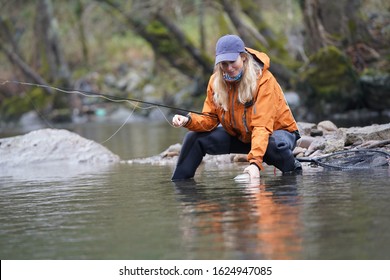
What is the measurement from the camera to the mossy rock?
19641 millimetres

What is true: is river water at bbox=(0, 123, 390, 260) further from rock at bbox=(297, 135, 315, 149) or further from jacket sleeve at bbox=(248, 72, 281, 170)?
rock at bbox=(297, 135, 315, 149)

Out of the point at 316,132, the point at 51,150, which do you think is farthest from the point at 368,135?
the point at 51,150

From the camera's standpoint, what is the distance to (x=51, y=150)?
1198cm

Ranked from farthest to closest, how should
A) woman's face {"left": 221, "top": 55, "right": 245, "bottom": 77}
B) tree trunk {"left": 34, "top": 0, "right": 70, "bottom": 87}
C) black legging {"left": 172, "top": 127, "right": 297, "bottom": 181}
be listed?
1. tree trunk {"left": 34, "top": 0, "right": 70, "bottom": 87}
2. black legging {"left": 172, "top": 127, "right": 297, "bottom": 181}
3. woman's face {"left": 221, "top": 55, "right": 245, "bottom": 77}

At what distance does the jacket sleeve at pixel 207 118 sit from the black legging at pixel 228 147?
8cm

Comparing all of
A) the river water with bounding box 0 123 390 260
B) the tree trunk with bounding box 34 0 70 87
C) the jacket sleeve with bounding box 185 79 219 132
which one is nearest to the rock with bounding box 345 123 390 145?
the river water with bounding box 0 123 390 260

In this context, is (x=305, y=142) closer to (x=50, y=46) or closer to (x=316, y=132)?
(x=316, y=132)

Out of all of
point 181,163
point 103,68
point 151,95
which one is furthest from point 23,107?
point 181,163

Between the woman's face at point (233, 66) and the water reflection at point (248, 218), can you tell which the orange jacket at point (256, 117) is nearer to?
the woman's face at point (233, 66)

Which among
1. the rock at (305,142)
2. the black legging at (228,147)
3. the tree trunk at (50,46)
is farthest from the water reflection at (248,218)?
the tree trunk at (50,46)

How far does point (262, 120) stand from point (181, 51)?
19.3m

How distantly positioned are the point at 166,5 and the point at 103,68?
17.4 m

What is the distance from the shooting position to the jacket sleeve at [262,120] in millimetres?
6867

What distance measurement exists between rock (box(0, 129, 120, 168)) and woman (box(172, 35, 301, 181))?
14.0 ft
